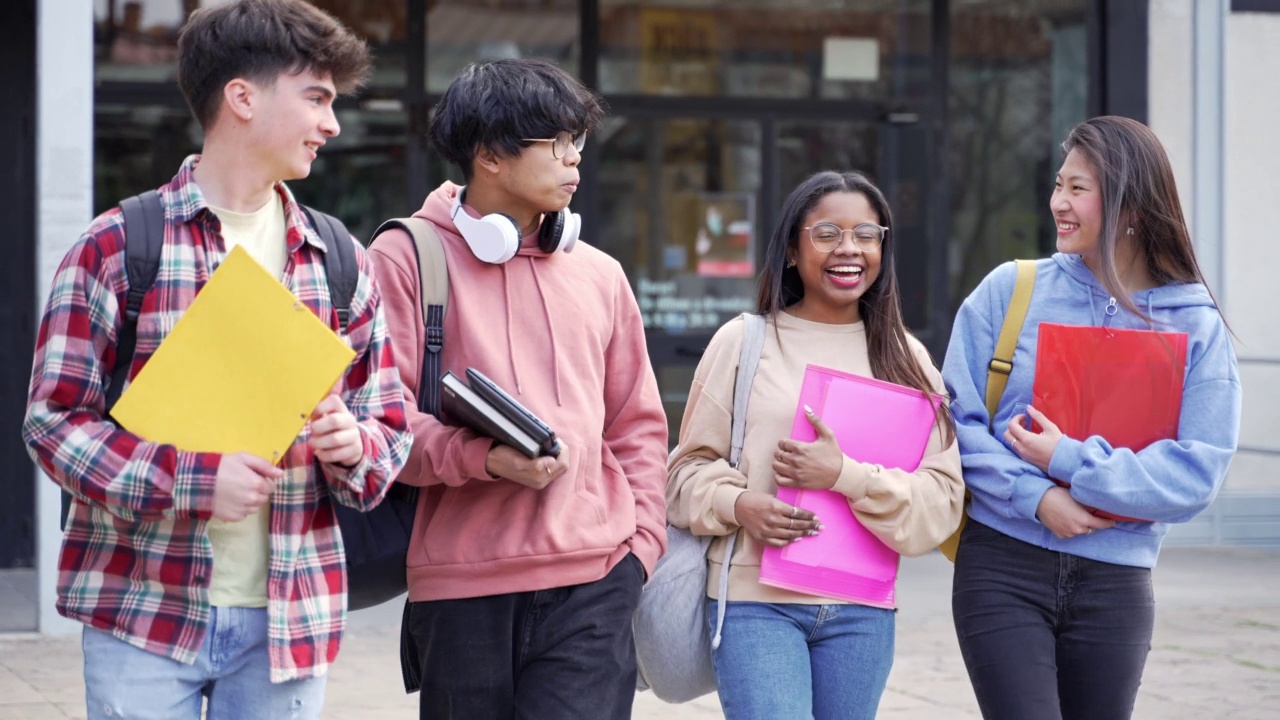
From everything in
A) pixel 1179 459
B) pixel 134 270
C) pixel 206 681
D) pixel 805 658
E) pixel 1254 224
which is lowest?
pixel 805 658

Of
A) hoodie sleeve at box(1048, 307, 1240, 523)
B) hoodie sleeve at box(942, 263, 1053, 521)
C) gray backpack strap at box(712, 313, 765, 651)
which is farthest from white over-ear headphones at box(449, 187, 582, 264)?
hoodie sleeve at box(1048, 307, 1240, 523)

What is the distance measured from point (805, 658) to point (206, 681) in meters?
1.39

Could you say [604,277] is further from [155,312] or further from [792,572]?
[155,312]

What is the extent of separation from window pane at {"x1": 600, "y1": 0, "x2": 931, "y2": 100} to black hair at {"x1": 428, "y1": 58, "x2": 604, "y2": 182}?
21.4 feet

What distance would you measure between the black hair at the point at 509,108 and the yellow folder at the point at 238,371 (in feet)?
2.67

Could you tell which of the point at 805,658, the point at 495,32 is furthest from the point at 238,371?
the point at 495,32

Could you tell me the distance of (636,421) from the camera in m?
3.52

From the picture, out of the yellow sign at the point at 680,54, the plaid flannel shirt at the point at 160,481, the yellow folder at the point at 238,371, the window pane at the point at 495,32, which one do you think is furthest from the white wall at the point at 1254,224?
the yellow folder at the point at 238,371

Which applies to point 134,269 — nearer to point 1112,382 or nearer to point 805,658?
point 805,658

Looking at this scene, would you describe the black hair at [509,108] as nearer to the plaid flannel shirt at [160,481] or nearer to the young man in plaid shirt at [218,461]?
the young man in plaid shirt at [218,461]

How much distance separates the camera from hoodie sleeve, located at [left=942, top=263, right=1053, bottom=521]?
3561 mm

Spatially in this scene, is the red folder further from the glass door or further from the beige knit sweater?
the glass door

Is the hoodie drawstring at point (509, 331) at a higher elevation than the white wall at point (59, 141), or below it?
below

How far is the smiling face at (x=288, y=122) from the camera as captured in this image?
2766 mm
